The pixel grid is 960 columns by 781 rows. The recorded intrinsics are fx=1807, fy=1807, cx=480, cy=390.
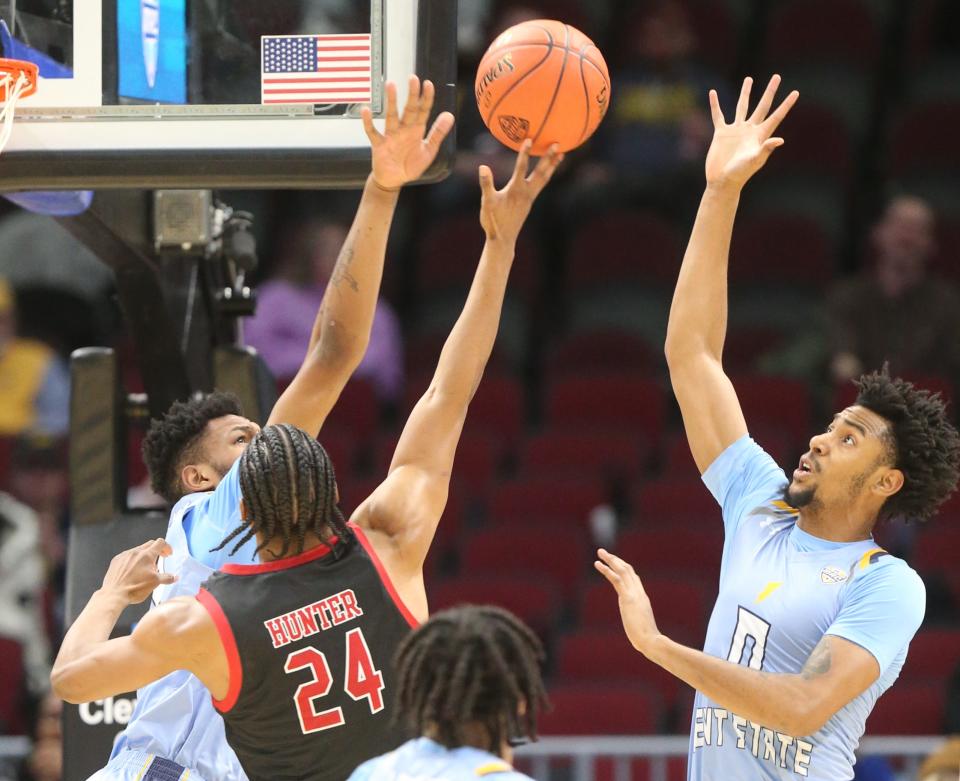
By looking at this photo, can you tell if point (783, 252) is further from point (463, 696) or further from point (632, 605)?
point (463, 696)

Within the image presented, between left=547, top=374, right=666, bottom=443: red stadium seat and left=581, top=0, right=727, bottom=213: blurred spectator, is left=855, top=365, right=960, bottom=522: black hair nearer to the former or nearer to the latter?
left=547, top=374, right=666, bottom=443: red stadium seat

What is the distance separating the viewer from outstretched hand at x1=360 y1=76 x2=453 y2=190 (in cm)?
455

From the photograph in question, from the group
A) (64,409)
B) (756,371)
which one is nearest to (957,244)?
(756,371)

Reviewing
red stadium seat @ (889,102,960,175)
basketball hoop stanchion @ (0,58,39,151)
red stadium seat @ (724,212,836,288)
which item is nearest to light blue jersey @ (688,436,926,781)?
basketball hoop stanchion @ (0,58,39,151)

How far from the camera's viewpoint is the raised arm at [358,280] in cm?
461

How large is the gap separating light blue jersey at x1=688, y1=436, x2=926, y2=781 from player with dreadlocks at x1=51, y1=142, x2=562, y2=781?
0.84 m

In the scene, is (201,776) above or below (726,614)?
below

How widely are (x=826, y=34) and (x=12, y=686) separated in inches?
253

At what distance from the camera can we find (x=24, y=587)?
8.63 metres

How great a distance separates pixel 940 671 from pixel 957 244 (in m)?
3.23

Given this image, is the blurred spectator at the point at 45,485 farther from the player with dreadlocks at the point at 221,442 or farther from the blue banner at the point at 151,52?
the blue banner at the point at 151,52

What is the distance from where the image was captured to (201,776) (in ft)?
14.6

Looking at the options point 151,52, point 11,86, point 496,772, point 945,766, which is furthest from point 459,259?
point 496,772

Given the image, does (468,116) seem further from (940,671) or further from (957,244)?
(940,671)
